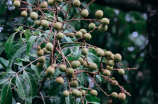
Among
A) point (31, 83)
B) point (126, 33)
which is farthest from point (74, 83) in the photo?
point (126, 33)

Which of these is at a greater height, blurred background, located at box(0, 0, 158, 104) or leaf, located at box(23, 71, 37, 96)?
blurred background, located at box(0, 0, 158, 104)

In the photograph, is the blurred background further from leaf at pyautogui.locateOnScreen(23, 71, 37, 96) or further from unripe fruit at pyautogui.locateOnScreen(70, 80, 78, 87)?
unripe fruit at pyautogui.locateOnScreen(70, 80, 78, 87)

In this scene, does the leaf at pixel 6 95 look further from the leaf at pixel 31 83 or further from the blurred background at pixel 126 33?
the blurred background at pixel 126 33

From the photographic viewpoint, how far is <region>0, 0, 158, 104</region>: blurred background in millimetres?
1721

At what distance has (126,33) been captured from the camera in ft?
10.4

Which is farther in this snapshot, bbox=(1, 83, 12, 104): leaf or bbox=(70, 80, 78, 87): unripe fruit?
bbox=(1, 83, 12, 104): leaf

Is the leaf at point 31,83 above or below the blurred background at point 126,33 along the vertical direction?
below

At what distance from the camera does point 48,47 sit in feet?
2.96

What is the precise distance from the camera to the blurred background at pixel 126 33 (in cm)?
172

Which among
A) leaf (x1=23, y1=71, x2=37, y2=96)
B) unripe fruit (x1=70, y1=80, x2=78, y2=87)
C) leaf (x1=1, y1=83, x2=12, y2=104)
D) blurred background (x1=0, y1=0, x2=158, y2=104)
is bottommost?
leaf (x1=1, y1=83, x2=12, y2=104)

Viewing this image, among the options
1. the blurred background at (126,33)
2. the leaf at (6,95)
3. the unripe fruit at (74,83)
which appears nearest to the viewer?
the unripe fruit at (74,83)

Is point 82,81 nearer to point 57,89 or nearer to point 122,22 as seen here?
point 57,89

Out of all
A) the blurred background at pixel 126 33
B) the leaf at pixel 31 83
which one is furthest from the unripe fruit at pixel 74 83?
the blurred background at pixel 126 33

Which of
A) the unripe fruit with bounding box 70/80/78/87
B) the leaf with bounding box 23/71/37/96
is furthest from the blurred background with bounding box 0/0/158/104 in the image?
the unripe fruit with bounding box 70/80/78/87
